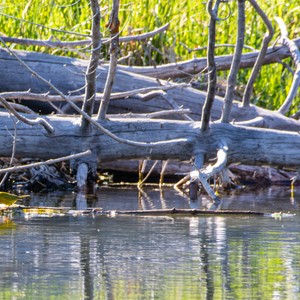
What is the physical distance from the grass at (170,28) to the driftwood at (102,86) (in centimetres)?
108

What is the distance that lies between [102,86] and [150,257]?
4.09m

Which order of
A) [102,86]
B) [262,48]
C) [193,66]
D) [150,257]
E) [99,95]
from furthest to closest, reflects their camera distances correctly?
[193,66]
[102,86]
[262,48]
[99,95]
[150,257]

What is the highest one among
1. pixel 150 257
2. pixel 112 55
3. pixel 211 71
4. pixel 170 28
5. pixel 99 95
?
pixel 170 28

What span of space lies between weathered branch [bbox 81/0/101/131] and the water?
0.87 meters

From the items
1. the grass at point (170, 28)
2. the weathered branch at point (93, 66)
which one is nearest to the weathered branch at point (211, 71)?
the weathered branch at point (93, 66)

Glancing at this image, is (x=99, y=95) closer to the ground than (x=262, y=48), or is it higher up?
closer to the ground

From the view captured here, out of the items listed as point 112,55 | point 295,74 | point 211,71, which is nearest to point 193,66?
point 295,74

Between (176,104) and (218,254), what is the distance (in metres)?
3.63

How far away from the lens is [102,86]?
8969mm

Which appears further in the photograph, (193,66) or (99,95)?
(193,66)

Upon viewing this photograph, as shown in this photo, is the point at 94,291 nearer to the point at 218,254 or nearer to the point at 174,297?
the point at 174,297

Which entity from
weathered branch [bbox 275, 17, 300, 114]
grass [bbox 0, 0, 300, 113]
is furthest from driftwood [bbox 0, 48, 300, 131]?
grass [bbox 0, 0, 300, 113]

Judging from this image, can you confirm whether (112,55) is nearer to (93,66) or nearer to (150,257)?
(93,66)

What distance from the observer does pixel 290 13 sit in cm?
1116
